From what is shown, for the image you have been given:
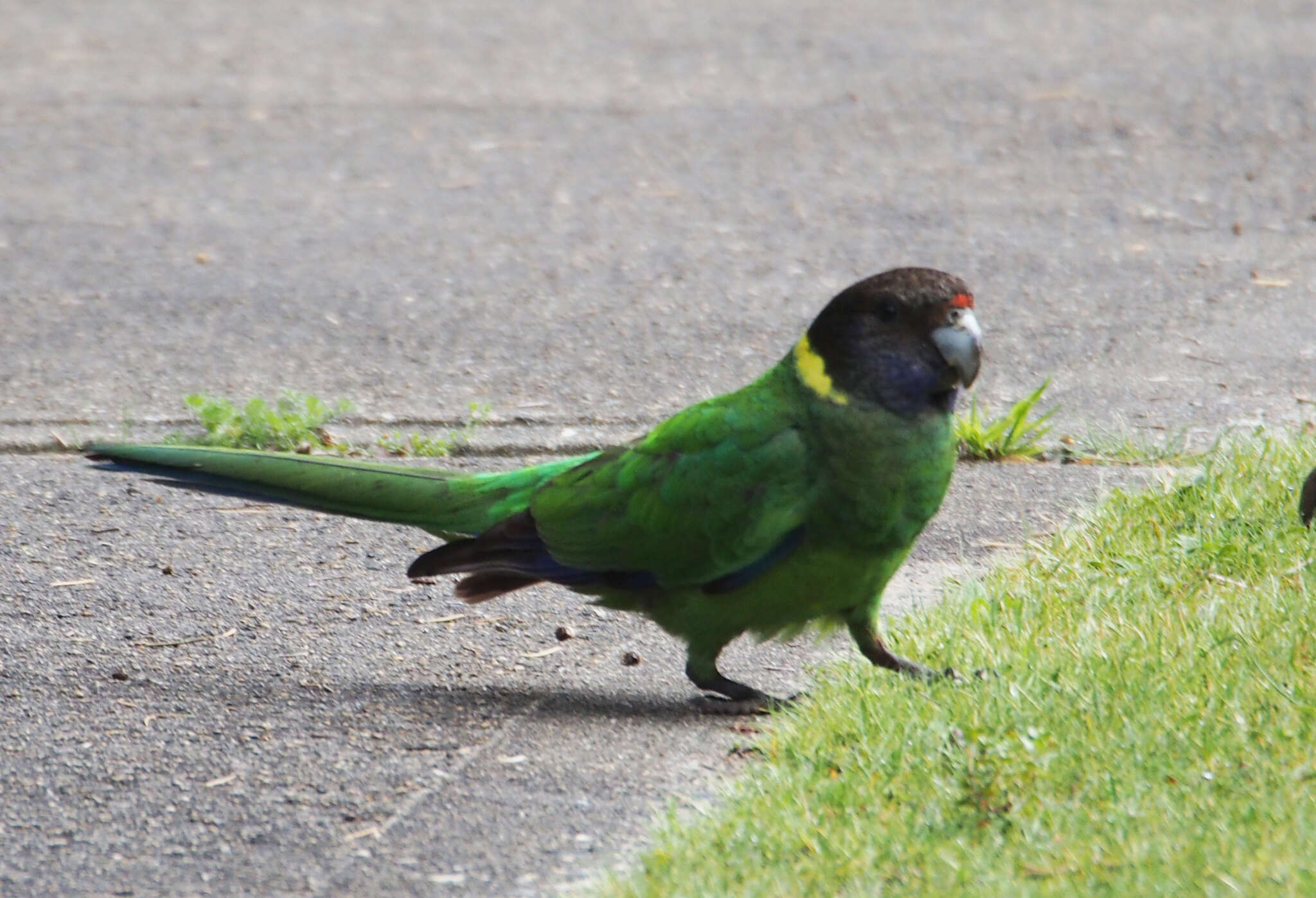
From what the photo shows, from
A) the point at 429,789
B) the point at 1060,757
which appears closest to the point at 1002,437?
the point at 1060,757

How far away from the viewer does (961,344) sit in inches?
132

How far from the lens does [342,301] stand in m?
6.64

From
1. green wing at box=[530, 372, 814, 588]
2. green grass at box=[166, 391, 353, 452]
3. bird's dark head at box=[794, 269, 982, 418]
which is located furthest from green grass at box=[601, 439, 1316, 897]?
green grass at box=[166, 391, 353, 452]

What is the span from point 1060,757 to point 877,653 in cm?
A: 58

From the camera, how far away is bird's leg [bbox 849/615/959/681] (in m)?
3.47

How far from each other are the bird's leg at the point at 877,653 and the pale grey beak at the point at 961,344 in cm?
55

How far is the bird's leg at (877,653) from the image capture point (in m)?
3.47

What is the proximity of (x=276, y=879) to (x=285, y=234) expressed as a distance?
5.04 metres

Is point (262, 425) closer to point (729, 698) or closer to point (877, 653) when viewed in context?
A: point (729, 698)

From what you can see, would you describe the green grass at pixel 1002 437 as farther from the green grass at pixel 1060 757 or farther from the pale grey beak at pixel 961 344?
the pale grey beak at pixel 961 344

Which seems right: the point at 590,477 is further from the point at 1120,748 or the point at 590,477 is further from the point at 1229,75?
the point at 1229,75

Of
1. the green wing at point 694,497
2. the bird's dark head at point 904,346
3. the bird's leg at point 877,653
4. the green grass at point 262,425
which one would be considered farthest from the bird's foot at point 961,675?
the green grass at point 262,425

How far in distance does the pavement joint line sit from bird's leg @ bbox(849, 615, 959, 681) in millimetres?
697

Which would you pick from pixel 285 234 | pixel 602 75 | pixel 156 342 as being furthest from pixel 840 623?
pixel 602 75
